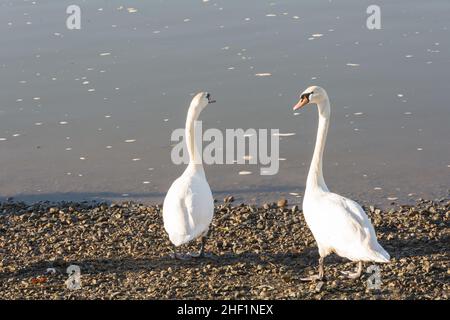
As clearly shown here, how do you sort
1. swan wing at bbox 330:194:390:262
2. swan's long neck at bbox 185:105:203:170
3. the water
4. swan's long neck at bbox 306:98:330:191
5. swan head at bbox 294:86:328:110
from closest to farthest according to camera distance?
1. swan wing at bbox 330:194:390:262
2. swan's long neck at bbox 306:98:330:191
3. swan head at bbox 294:86:328:110
4. swan's long neck at bbox 185:105:203:170
5. the water

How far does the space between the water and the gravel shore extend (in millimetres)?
876

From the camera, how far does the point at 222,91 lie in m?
15.5

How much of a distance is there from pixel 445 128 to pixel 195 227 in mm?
5464

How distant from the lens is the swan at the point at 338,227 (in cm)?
888

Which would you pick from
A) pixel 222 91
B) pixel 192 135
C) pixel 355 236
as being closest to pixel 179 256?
pixel 192 135

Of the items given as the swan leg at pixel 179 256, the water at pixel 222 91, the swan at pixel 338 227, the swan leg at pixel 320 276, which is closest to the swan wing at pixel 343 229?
the swan at pixel 338 227

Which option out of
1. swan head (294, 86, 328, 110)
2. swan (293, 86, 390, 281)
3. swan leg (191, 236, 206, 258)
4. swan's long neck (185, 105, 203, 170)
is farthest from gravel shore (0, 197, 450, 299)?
swan head (294, 86, 328, 110)

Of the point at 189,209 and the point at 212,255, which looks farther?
the point at 212,255

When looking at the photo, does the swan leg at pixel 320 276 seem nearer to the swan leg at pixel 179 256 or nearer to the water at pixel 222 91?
the swan leg at pixel 179 256

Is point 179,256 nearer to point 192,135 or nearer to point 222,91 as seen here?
point 192,135

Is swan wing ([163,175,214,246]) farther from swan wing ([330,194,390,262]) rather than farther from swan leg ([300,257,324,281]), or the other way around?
swan wing ([330,194,390,262])

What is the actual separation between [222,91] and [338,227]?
22.0 ft

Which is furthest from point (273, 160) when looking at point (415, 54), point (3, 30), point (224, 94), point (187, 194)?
point (3, 30)

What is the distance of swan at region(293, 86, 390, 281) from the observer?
29.1 feet
